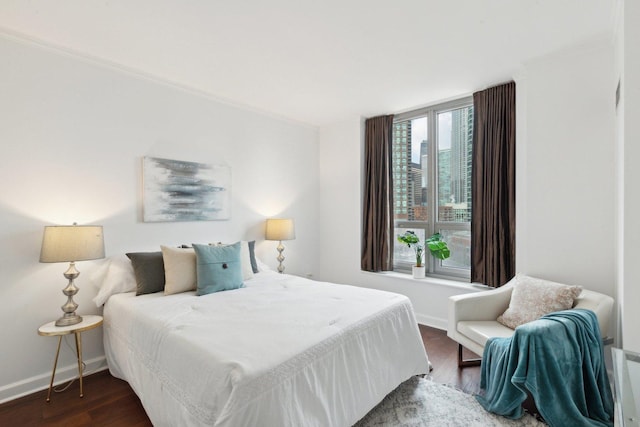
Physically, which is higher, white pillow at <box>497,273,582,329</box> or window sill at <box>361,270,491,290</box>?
white pillow at <box>497,273,582,329</box>

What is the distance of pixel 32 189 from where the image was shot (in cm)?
233

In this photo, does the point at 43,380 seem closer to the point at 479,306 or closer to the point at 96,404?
the point at 96,404

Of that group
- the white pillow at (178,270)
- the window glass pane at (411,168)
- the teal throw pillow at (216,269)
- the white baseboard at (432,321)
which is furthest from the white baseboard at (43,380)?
the window glass pane at (411,168)

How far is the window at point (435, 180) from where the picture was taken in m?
3.61

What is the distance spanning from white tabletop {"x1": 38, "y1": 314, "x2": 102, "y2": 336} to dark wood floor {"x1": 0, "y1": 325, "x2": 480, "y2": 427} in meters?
0.51

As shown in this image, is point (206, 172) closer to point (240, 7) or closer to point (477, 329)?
point (240, 7)

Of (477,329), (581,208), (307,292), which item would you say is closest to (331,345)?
(307,292)

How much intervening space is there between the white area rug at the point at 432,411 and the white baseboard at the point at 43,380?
7.35 ft

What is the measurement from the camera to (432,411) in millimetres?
2012

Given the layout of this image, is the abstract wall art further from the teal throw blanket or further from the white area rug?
the teal throw blanket

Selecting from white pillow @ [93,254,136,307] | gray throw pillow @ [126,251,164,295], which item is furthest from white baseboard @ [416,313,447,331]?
white pillow @ [93,254,136,307]

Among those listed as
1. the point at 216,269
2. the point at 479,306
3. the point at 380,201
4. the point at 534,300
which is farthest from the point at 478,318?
the point at 216,269

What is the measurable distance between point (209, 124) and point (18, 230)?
189 centimetres

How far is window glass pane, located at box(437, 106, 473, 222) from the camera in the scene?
3588 mm
